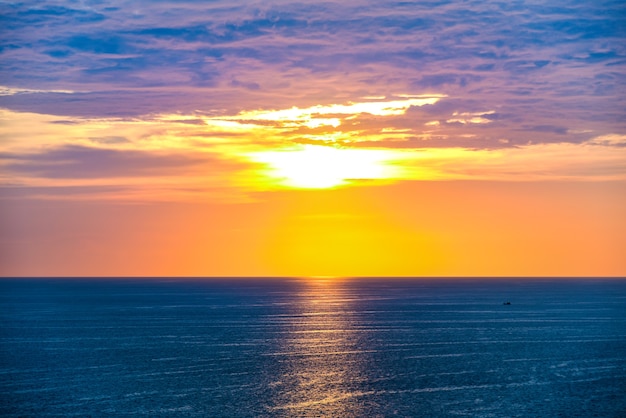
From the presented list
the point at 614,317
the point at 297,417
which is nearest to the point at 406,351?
the point at 297,417

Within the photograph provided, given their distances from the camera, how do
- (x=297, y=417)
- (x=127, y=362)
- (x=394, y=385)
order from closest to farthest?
(x=297, y=417) < (x=394, y=385) < (x=127, y=362)

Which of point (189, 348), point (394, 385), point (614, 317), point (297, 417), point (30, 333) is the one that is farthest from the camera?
point (614, 317)

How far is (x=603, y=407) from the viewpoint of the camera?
74250mm

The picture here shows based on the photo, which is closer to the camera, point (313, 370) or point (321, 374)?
point (321, 374)

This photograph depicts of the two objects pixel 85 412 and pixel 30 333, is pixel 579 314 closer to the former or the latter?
pixel 30 333

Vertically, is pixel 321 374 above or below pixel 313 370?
below

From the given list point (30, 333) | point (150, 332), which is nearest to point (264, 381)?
point (150, 332)

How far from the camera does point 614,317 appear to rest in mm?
187375

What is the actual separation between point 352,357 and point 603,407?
134 ft

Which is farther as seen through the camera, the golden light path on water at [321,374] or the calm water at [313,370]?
the golden light path on water at [321,374]

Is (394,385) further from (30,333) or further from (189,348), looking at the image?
(30,333)

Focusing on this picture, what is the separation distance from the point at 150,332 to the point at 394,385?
6960 cm

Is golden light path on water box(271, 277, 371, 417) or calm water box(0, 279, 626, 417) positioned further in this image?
golden light path on water box(271, 277, 371, 417)

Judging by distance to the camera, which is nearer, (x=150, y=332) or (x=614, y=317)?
(x=150, y=332)
